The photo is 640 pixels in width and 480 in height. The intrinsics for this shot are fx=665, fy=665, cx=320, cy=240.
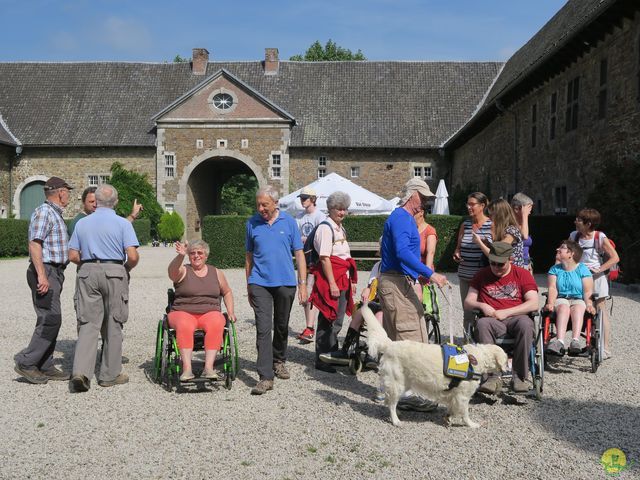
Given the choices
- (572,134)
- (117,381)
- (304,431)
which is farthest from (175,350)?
(572,134)

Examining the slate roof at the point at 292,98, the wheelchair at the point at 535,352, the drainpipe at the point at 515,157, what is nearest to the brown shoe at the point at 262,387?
the wheelchair at the point at 535,352

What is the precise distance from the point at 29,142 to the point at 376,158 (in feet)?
58.3

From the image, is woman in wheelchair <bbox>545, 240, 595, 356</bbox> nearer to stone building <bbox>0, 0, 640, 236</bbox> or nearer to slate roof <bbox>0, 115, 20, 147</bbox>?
stone building <bbox>0, 0, 640, 236</bbox>

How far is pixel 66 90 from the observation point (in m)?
35.9

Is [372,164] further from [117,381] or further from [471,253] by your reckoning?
[117,381]

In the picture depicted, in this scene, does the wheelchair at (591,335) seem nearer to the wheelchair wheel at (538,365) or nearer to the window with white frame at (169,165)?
the wheelchair wheel at (538,365)

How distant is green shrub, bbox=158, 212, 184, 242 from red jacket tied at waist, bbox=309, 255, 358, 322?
2685 centimetres

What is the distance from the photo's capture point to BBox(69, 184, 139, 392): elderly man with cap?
5668mm

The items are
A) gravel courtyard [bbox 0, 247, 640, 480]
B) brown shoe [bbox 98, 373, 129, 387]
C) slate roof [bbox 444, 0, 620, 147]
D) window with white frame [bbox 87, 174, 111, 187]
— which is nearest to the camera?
gravel courtyard [bbox 0, 247, 640, 480]

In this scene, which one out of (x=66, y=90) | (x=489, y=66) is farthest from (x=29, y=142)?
(x=489, y=66)

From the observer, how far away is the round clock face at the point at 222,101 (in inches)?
1294

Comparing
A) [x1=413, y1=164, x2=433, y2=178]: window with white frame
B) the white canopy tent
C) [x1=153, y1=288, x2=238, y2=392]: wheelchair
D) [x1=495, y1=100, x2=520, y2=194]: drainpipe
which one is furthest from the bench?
[x1=413, y1=164, x2=433, y2=178]: window with white frame

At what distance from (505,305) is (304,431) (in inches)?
80.8

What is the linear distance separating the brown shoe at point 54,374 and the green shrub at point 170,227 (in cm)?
2699
